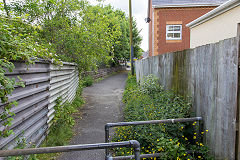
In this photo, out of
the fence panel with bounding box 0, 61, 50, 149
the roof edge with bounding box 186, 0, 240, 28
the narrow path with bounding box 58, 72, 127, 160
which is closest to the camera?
the fence panel with bounding box 0, 61, 50, 149

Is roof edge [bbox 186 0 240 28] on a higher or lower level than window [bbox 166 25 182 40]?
lower

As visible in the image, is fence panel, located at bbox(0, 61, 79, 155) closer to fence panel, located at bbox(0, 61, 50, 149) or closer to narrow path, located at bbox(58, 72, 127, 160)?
fence panel, located at bbox(0, 61, 50, 149)

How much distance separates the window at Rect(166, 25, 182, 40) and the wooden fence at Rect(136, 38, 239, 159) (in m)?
13.2

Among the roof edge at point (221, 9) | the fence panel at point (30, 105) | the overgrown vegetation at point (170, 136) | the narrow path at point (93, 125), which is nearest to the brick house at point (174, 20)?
the roof edge at point (221, 9)

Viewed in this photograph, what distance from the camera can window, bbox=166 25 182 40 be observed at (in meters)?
16.7

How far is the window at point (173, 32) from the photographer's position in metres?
16.7

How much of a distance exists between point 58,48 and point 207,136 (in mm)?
7267

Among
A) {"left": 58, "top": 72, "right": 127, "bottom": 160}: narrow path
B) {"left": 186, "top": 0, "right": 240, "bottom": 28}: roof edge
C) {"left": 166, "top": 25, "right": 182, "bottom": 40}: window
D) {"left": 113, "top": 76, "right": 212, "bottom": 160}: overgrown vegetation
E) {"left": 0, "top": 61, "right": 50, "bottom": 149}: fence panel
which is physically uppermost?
{"left": 166, "top": 25, "right": 182, "bottom": 40}: window

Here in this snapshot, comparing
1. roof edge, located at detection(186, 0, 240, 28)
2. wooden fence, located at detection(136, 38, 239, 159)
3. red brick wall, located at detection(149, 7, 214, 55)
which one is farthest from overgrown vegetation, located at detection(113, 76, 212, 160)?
red brick wall, located at detection(149, 7, 214, 55)

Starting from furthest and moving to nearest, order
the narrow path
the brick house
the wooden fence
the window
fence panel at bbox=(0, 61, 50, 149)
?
the window < the brick house < the narrow path < fence panel at bbox=(0, 61, 50, 149) < the wooden fence

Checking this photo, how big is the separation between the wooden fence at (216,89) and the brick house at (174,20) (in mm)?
13027

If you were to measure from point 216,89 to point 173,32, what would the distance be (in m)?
14.8

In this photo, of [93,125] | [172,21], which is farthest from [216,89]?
[172,21]

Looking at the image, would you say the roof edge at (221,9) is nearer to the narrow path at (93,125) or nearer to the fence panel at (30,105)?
the narrow path at (93,125)
